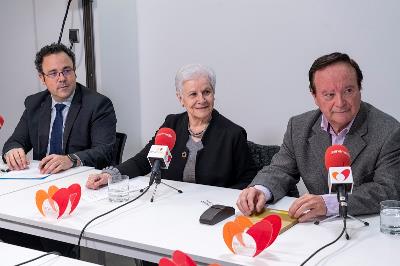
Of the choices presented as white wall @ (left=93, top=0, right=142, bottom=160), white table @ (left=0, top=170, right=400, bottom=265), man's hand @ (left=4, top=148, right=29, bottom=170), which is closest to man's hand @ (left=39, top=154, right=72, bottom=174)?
man's hand @ (left=4, top=148, right=29, bottom=170)

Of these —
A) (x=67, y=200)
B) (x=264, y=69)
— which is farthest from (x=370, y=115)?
(x=264, y=69)

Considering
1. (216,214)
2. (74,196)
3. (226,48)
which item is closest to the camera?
(216,214)

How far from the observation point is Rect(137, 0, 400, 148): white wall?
3.05 metres

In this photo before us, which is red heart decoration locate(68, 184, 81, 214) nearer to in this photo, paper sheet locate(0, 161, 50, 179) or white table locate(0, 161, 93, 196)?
white table locate(0, 161, 93, 196)

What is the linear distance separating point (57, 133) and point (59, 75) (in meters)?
0.37

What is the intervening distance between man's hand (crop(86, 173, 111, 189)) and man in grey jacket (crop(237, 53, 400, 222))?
0.72 m

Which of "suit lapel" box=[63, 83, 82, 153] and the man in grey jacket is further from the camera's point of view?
"suit lapel" box=[63, 83, 82, 153]

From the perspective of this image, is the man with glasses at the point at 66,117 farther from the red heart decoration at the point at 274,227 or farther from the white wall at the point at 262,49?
the red heart decoration at the point at 274,227

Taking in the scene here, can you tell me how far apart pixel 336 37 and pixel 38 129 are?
2.04 m

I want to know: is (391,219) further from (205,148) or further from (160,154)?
(205,148)

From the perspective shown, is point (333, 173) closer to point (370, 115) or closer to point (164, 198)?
point (370, 115)

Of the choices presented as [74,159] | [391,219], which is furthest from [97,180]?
[391,219]

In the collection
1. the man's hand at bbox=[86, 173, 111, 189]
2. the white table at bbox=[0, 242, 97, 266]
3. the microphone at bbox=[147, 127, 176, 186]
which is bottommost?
the white table at bbox=[0, 242, 97, 266]

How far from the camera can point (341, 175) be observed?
5.02ft
